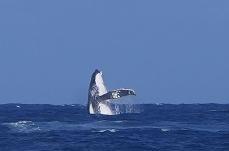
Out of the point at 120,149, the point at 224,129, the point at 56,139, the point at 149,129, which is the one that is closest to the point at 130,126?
the point at 149,129

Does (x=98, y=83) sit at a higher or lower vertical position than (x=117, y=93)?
higher

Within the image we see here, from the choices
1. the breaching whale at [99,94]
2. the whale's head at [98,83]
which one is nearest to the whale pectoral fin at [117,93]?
the breaching whale at [99,94]

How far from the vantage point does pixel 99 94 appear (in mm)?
58875

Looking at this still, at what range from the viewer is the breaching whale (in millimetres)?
58094

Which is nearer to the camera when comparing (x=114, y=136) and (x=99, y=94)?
(x=114, y=136)

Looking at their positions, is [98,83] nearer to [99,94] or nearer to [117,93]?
[99,94]

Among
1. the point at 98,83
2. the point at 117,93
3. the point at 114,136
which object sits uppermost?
the point at 98,83

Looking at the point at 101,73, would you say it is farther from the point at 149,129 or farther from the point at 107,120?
the point at 149,129

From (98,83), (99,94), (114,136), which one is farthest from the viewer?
(98,83)

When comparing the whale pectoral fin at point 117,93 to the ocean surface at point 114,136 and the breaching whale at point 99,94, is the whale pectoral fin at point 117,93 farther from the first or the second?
the ocean surface at point 114,136

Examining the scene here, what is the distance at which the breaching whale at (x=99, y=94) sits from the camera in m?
58.1

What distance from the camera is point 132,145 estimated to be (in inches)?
1368

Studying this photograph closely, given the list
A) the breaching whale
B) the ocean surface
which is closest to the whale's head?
the breaching whale

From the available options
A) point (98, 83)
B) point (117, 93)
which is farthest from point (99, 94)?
point (117, 93)
